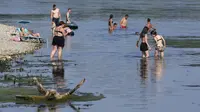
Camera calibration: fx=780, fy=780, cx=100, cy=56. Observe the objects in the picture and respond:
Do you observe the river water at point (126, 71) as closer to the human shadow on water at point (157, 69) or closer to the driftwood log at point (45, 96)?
the human shadow on water at point (157, 69)

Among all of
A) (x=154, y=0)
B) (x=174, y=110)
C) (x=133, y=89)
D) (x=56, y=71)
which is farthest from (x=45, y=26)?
(x=154, y=0)

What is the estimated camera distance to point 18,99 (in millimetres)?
19812

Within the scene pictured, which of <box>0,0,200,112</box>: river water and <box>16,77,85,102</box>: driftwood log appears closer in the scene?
<box>16,77,85,102</box>: driftwood log

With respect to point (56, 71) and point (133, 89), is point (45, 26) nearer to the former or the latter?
point (56, 71)

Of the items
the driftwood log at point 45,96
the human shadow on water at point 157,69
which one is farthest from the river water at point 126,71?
the driftwood log at point 45,96

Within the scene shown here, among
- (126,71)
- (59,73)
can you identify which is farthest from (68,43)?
(59,73)

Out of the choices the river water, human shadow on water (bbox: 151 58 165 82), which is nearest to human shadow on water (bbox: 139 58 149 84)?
the river water

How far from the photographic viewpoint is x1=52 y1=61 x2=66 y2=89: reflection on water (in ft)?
78.0

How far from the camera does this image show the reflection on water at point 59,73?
23.8 m

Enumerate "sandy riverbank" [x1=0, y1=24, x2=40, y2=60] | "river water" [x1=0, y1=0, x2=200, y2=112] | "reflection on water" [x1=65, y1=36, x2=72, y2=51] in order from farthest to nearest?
"reflection on water" [x1=65, y1=36, x2=72, y2=51]
"sandy riverbank" [x1=0, y1=24, x2=40, y2=60]
"river water" [x1=0, y1=0, x2=200, y2=112]

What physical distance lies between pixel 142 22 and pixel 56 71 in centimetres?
3828

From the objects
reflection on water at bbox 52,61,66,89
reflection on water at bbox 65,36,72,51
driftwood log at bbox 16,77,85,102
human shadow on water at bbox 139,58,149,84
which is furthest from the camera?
reflection on water at bbox 65,36,72,51

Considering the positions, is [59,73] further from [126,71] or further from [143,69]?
[143,69]

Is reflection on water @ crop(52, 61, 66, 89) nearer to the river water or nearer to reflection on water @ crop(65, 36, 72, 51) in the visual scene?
the river water
